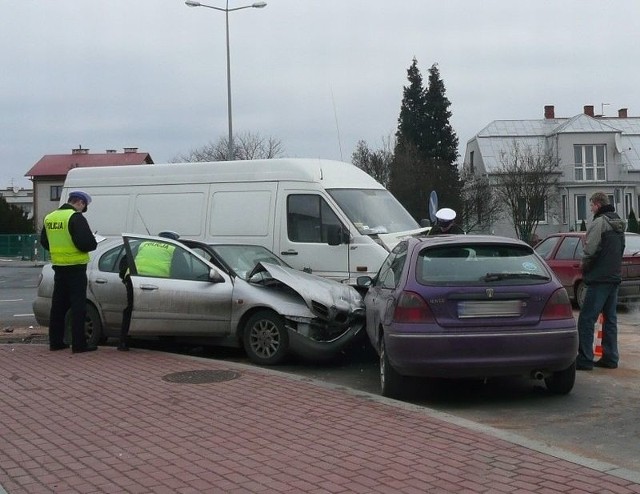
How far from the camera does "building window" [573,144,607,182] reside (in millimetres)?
57125

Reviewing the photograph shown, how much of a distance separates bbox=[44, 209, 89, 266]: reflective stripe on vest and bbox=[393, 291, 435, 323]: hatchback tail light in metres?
4.21

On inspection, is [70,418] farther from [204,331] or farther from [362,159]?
[362,159]

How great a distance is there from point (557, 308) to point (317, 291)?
2.87 m

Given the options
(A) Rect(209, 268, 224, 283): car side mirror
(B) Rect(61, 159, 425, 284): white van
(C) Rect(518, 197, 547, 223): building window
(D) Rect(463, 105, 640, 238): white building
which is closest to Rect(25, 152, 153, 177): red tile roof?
(D) Rect(463, 105, 640, 238): white building

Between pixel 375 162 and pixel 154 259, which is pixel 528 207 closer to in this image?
pixel 375 162

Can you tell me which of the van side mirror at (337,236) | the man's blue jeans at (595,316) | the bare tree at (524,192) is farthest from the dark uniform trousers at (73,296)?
the bare tree at (524,192)

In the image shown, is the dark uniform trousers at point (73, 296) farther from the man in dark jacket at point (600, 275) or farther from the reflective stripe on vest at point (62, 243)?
the man in dark jacket at point (600, 275)

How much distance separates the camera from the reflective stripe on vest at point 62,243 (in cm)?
945

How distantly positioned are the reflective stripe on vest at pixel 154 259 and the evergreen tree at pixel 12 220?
59533 millimetres

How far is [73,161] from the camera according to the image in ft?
282

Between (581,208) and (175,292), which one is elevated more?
(581,208)

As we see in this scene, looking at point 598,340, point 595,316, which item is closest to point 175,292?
point 595,316

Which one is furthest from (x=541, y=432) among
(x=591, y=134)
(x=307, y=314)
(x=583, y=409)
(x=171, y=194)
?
(x=591, y=134)

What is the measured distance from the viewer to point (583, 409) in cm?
702
